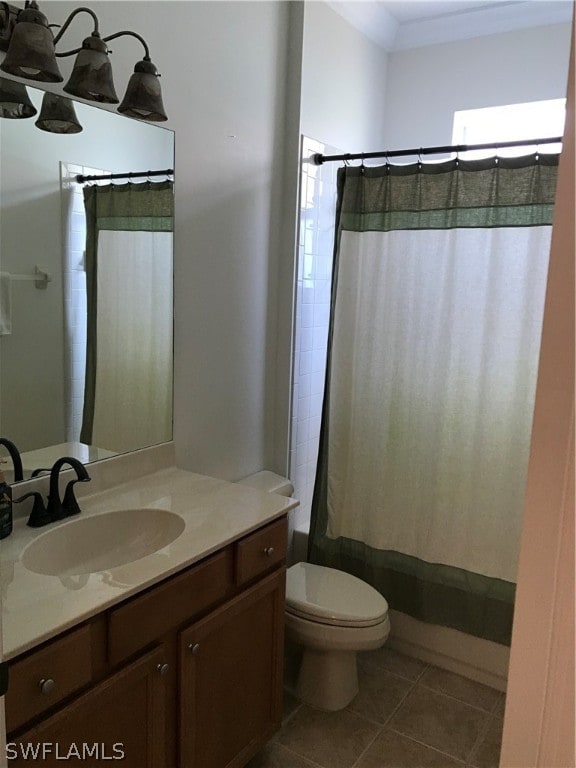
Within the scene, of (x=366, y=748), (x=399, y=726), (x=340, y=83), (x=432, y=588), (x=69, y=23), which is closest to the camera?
(x=69, y=23)

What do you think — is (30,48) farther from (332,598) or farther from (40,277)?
(332,598)

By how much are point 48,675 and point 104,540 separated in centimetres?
57

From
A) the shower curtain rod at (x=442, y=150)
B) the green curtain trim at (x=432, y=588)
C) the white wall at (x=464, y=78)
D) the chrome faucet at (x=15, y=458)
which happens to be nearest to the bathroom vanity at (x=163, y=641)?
the chrome faucet at (x=15, y=458)

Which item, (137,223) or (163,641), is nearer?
(163,641)

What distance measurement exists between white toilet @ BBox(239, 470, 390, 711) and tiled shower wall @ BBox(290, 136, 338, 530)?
364mm

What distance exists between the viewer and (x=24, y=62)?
1.41 m

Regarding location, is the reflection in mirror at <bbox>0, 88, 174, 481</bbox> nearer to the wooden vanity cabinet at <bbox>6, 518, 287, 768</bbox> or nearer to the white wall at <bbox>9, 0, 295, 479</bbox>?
the white wall at <bbox>9, 0, 295, 479</bbox>

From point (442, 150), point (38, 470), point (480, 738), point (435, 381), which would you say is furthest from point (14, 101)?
point (480, 738)

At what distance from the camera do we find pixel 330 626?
2172 millimetres

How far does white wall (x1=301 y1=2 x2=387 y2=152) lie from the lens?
2.55 m

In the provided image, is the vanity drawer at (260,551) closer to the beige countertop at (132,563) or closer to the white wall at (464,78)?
the beige countertop at (132,563)

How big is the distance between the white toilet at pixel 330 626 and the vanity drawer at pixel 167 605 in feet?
1.94

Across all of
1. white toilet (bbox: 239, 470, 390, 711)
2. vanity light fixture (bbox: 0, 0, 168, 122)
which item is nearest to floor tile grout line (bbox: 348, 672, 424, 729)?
white toilet (bbox: 239, 470, 390, 711)

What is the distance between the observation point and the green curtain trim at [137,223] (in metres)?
1.91
